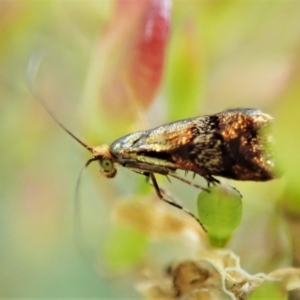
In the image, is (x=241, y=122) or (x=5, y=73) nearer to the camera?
(x=241, y=122)

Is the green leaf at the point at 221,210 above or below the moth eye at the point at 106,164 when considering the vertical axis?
below

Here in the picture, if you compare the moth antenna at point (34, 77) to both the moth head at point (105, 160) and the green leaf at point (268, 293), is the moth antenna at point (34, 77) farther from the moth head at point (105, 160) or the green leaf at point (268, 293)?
the green leaf at point (268, 293)

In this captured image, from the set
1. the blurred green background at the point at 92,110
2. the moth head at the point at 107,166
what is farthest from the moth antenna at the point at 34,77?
the moth head at the point at 107,166

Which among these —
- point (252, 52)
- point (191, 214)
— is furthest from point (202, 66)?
point (191, 214)

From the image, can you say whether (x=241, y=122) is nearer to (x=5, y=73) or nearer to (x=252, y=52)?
(x=252, y=52)

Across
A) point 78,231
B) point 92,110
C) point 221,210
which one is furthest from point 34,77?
point 221,210

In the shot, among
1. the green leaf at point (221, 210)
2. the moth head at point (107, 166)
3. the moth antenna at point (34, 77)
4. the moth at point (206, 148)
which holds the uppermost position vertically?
the moth antenna at point (34, 77)
